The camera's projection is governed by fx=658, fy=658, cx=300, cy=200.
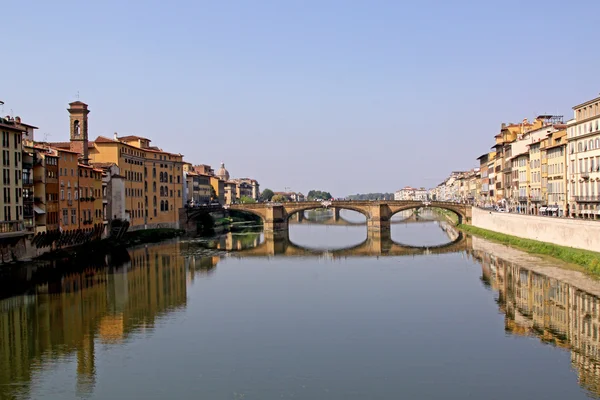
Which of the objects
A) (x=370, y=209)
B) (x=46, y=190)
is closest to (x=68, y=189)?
(x=46, y=190)

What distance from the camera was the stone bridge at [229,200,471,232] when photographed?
246ft

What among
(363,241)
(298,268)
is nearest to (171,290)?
(298,268)

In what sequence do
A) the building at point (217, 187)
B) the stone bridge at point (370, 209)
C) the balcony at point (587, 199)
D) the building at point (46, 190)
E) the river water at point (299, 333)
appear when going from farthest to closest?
the building at point (217, 187) → the stone bridge at point (370, 209) → the balcony at point (587, 199) → the building at point (46, 190) → the river water at point (299, 333)

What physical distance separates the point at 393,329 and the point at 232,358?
637cm

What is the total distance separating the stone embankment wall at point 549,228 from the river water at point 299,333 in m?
2.87

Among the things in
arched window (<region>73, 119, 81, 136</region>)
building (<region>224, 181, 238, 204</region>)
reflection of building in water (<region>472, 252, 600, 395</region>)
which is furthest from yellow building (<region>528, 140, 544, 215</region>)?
building (<region>224, 181, 238, 204</region>)

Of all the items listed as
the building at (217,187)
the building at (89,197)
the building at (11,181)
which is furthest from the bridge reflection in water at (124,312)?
the building at (217,187)

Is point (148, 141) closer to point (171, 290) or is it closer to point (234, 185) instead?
point (171, 290)

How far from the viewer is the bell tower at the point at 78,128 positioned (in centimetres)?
5406

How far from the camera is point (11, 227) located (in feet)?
121

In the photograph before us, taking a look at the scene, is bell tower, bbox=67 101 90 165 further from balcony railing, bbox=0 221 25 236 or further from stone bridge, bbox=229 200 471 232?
stone bridge, bbox=229 200 471 232

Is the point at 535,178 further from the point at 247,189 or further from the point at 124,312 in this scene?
the point at 247,189

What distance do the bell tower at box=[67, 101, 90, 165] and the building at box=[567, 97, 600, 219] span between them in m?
37.7

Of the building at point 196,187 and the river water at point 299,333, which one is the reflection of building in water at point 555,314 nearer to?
the river water at point 299,333
